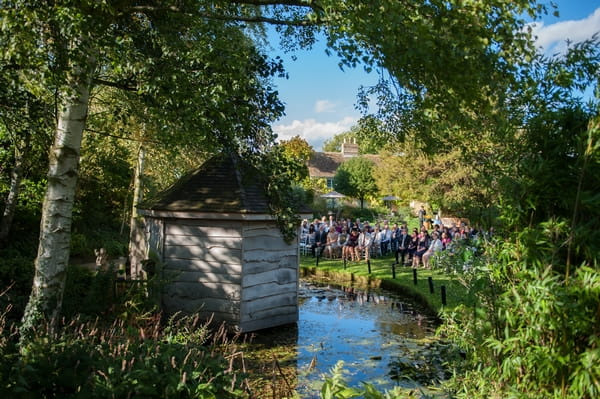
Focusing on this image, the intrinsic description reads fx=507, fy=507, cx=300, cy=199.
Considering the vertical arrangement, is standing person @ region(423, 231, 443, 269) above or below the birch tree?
below

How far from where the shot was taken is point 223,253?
10.5 m

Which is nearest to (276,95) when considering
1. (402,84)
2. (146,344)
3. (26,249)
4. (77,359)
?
(402,84)

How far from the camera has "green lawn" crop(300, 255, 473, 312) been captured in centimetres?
1437

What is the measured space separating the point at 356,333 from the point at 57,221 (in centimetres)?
706

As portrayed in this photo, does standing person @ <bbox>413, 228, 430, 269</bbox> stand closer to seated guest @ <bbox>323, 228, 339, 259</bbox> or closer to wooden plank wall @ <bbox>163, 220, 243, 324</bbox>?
seated guest @ <bbox>323, 228, 339, 259</bbox>

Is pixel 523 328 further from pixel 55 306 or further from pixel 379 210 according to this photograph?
pixel 379 210

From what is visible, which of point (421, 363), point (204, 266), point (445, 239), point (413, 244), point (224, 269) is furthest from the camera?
point (413, 244)

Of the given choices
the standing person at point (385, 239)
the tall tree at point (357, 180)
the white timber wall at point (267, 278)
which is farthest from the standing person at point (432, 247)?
the tall tree at point (357, 180)

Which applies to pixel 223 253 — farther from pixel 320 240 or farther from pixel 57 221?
pixel 320 240

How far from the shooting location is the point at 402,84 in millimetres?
5992

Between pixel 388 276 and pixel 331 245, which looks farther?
pixel 331 245

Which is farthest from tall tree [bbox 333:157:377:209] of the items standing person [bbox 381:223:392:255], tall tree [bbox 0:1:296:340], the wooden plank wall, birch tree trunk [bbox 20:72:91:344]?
birch tree trunk [bbox 20:72:91:344]

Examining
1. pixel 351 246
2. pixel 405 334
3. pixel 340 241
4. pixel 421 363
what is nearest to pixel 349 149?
pixel 340 241

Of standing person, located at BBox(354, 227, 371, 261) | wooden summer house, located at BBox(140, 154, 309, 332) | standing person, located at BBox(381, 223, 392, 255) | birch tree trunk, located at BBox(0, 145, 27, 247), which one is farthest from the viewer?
standing person, located at BBox(381, 223, 392, 255)
